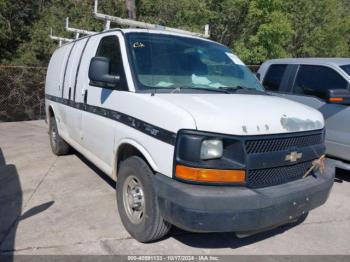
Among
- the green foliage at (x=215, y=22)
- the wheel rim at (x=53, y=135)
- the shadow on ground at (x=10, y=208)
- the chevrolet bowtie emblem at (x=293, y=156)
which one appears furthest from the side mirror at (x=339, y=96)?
the green foliage at (x=215, y=22)

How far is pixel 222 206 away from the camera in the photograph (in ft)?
9.68

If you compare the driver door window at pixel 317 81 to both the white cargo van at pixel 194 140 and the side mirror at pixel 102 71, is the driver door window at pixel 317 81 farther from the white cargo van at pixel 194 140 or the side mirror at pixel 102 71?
the side mirror at pixel 102 71

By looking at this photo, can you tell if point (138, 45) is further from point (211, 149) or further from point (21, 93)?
point (21, 93)

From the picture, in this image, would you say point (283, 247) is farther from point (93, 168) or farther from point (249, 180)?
point (93, 168)

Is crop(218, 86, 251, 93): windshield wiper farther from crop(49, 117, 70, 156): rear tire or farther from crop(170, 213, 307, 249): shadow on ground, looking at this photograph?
crop(49, 117, 70, 156): rear tire

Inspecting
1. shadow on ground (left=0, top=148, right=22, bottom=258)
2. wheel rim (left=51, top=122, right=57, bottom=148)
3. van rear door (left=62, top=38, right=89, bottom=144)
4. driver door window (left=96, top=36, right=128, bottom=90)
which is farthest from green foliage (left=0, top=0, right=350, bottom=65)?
driver door window (left=96, top=36, right=128, bottom=90)

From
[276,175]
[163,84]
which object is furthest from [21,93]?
[276,175]

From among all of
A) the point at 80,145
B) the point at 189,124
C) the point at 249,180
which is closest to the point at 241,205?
the point at 249,180

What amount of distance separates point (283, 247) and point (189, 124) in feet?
5.90

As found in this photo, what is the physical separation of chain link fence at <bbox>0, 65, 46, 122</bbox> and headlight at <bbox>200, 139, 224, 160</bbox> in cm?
1155

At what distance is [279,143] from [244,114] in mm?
426

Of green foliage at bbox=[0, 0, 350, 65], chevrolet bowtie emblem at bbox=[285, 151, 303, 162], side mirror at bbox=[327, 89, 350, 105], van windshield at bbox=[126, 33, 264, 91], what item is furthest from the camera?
green foliage at bbox=[0, 0, 350, 65]

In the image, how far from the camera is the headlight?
3.01 m

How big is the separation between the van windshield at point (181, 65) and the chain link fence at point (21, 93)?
10051 mm
